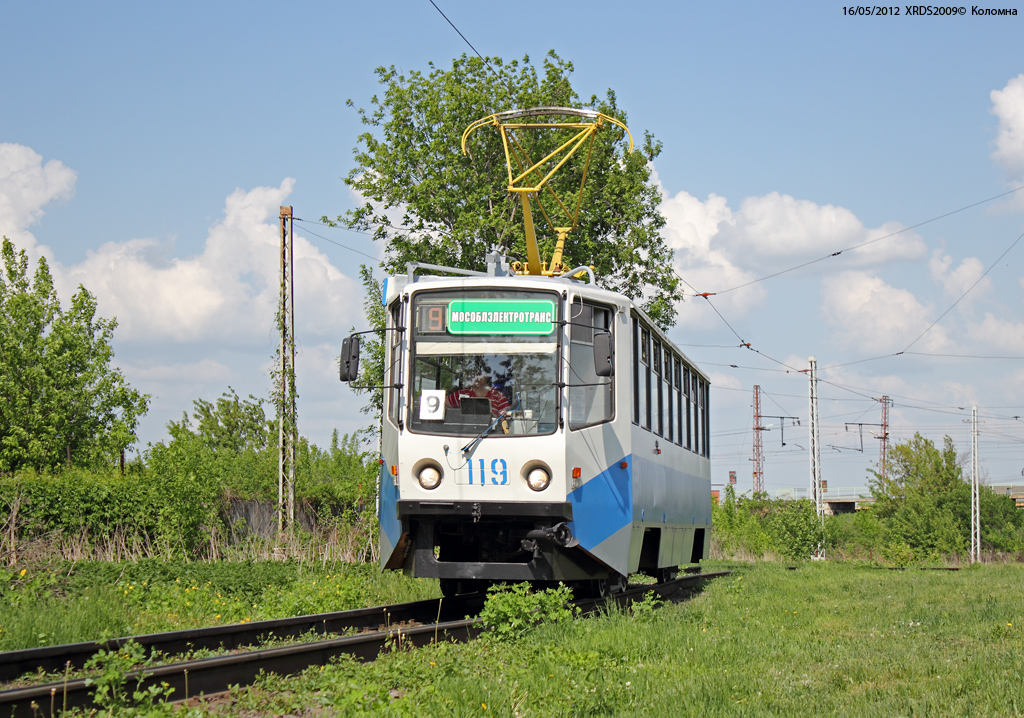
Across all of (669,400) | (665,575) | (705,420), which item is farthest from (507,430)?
(705,420)

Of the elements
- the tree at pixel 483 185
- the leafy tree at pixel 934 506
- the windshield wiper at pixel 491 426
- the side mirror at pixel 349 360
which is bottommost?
the leafy tree at pixel 934 506

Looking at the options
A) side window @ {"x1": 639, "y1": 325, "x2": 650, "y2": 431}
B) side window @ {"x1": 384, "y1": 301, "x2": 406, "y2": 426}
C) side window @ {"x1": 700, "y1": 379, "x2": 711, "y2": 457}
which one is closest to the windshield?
side window @ {"x1": 384, "y1": 301, "x2": 406, "y2": 426}

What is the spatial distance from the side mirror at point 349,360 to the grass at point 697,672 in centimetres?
312

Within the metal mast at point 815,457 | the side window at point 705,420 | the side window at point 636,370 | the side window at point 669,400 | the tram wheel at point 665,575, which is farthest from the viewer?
the metal mast at point 815,457

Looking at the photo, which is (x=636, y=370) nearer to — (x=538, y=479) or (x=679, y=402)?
(x=538, y=479)

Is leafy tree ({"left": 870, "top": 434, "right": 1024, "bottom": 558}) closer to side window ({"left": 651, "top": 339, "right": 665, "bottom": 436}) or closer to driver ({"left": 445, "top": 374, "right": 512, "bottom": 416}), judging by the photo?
side window ({"left": 651, "top": 339, "right": 665, "bottom": 436})

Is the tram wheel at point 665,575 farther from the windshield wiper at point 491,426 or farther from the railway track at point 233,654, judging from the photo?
the windshield wiper at point 491,426

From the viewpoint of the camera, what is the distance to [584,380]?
10383mm

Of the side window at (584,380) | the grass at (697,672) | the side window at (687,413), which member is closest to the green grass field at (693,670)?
the grass at (697,672)

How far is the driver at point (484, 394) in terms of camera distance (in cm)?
1019

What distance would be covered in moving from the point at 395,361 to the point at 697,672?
4849 mm

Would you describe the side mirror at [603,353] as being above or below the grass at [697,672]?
above

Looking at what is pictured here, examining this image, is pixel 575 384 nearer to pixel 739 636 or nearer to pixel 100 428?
pixel 739 636

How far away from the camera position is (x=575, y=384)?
10.3 meters
